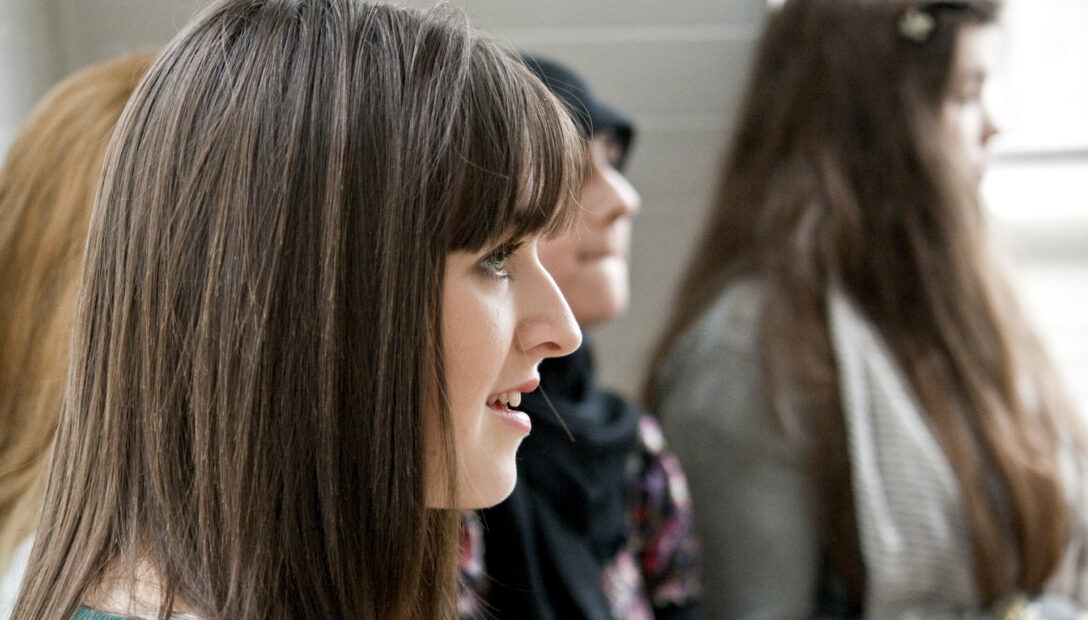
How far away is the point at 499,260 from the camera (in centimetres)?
70

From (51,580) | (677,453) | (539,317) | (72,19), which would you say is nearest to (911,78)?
(677,453)

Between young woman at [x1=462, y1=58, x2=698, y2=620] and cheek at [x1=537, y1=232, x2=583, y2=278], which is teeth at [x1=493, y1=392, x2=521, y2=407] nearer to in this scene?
young woman at [x1=462, y1=58, x2=698, y2=620]

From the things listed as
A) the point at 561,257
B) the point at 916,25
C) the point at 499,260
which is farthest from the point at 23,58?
the point at 916,25

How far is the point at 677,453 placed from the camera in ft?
5.08

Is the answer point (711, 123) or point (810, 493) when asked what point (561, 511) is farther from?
point (711, 123)

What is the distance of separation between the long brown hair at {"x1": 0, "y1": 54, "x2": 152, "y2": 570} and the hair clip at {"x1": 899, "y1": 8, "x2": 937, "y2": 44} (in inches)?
45.3

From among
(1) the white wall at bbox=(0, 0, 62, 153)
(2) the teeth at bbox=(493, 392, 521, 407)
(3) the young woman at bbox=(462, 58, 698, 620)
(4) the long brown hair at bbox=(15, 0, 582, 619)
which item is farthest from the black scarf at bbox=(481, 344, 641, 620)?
(1) the white wall at bbox=(0, 0, 62, 153)

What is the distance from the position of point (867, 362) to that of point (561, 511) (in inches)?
21.1

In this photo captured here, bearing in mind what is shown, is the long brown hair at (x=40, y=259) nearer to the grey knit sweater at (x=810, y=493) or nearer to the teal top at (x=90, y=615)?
the teal top at (x=90, y=615)

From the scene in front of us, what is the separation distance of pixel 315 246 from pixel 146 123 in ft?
0.48

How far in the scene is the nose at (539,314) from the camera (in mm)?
712

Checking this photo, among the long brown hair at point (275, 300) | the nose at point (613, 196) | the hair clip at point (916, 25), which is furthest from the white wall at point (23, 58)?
the hair clip at point (916, 25)

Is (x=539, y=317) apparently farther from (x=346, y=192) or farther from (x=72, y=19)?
(x=72, y=19)

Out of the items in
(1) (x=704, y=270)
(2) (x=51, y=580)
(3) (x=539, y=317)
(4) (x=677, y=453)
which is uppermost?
(3) (x=539, y=317)
